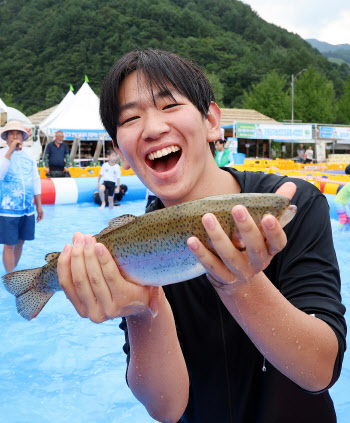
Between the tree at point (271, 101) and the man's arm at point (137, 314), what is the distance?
61.1 metres

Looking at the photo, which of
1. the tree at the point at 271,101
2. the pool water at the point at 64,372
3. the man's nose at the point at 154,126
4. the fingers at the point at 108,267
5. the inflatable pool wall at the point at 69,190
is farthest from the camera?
the tree at the point at 271,101

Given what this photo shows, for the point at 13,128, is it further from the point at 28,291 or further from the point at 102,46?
the point at 102,46

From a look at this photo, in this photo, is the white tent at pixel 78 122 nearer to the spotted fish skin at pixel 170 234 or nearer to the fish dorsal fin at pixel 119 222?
the fish dorsal fin at pixel 119 222

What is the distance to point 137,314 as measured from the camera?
5.77 ft

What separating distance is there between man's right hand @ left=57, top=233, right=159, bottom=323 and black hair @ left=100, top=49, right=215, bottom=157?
0.86 meters

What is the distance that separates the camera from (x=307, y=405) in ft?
6.08

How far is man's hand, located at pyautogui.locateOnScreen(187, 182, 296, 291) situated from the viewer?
3.84 feet

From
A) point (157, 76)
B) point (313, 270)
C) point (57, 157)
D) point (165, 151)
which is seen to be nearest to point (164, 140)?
point (165, 151)

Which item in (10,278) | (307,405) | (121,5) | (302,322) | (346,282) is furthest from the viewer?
(121,5)

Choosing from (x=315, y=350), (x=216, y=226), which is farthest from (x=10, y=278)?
(x=315, y=350)

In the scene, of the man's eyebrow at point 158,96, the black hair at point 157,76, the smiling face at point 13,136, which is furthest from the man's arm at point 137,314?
the smiling face at point 13,136

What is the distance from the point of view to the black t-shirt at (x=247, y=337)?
1.71 meters

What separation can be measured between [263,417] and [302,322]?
687mm

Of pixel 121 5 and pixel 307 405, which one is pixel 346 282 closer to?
pixel 307 405
